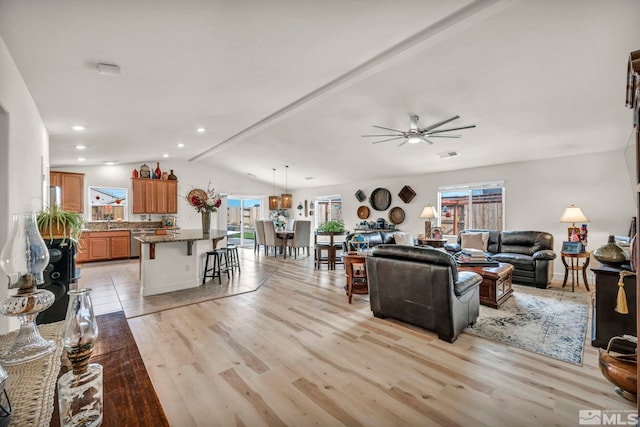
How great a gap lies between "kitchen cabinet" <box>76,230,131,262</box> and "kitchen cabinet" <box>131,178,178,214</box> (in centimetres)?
80

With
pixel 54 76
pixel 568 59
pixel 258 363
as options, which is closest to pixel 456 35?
pixel 568 59

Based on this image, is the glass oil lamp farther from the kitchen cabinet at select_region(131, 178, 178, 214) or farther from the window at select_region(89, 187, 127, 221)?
the window at select_region(89, 187, 127, 221)

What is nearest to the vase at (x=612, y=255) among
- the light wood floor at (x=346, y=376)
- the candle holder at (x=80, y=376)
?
the light wood floor at (x=346, y=376)

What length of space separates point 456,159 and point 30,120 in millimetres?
6667

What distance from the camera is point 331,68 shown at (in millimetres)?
3180

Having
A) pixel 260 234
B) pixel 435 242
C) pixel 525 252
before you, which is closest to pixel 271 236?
pixel 260 234

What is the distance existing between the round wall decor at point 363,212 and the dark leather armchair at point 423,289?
547 cm

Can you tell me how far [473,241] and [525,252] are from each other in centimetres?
89

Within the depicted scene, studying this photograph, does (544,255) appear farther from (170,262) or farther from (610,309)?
(170,262)

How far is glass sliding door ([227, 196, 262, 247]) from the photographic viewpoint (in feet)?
35.8

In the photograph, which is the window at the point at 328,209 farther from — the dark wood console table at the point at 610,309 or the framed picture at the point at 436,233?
the dark wood console table at the point at 610,309

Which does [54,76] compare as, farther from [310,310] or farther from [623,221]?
[623,221]

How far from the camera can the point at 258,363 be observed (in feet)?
8.04

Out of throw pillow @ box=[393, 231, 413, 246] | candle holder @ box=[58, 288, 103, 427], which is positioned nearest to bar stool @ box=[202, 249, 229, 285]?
throw pillow @ box=[393, 231, 413, 246]
